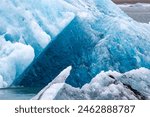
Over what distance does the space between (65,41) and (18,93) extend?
0.82 metres

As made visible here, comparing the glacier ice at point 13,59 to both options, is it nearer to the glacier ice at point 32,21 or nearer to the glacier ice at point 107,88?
the glacier ice at point 32,21

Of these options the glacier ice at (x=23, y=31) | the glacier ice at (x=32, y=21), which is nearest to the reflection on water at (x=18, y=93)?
the glacier ice at (x=23, y=31)

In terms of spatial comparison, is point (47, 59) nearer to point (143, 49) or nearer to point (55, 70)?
point (55, 70)

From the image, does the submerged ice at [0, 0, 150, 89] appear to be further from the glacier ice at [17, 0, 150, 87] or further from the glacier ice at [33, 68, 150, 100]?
the glacier ice at [33, 68, 150, 100]

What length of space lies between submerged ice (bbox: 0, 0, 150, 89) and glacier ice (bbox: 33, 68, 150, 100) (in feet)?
0.45

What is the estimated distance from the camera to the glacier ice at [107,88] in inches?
277

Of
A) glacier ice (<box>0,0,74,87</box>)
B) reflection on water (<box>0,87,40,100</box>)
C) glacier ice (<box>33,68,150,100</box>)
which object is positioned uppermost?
glacier ice (<box>0,0,74,87</box>)

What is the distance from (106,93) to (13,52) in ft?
3.81

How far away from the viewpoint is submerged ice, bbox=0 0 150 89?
293 inches

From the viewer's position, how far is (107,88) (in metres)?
7.18

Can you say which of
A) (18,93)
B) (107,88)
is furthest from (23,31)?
(107,88)

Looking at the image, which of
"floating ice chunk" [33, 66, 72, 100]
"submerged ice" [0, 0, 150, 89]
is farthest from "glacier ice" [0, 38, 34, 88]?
"floating ice chunk" [33, 66, 72, 100]

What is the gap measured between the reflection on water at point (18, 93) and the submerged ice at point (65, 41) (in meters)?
0.10

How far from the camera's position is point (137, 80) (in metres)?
7.38
